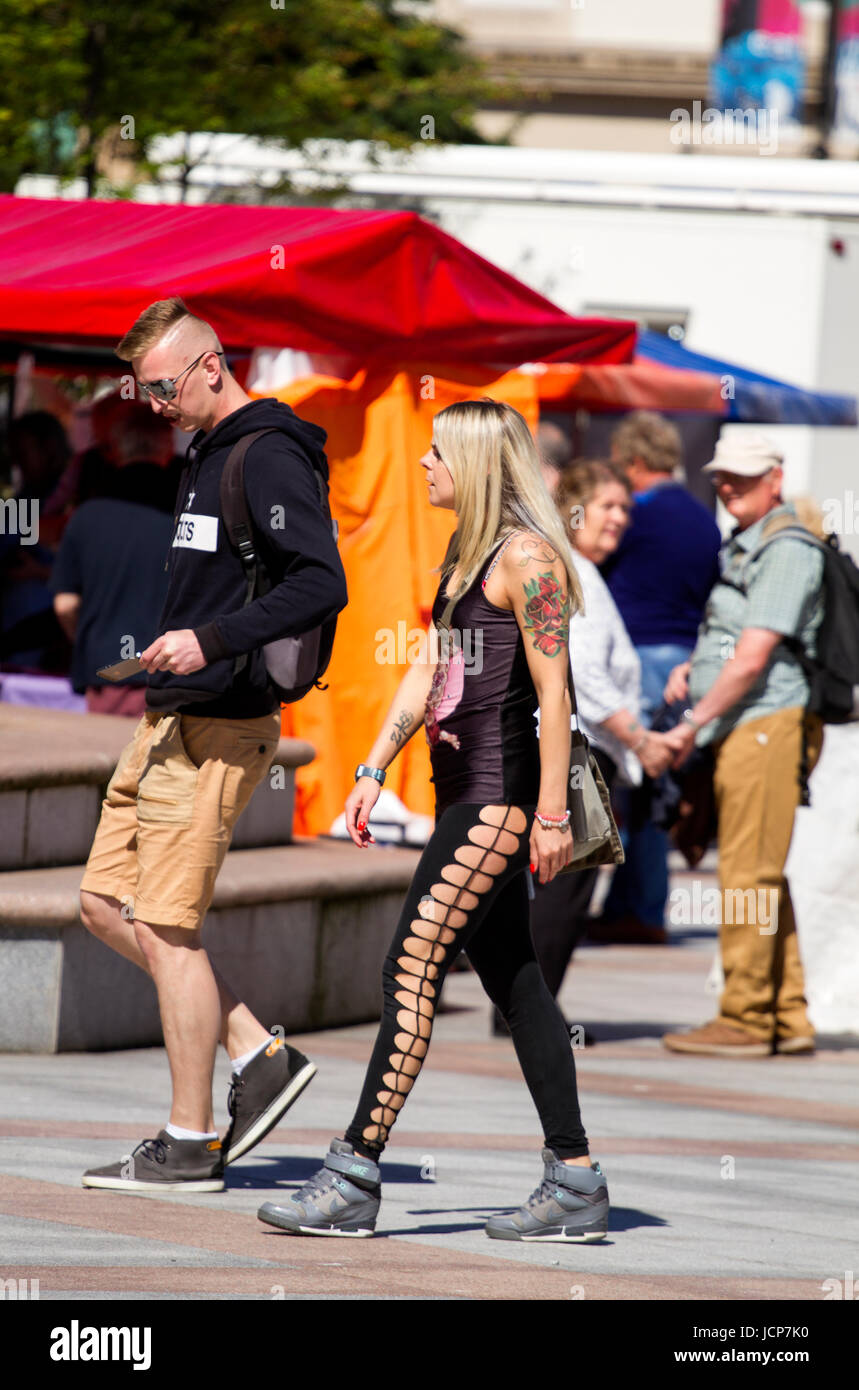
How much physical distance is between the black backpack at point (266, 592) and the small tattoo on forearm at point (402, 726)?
0.21 meters

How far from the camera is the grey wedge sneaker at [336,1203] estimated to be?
15.0 feet

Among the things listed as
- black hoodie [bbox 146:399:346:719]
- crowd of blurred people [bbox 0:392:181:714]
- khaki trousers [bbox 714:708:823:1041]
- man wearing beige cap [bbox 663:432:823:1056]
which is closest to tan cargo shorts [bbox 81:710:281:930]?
black hoodie [bbox 146:399:346:719]

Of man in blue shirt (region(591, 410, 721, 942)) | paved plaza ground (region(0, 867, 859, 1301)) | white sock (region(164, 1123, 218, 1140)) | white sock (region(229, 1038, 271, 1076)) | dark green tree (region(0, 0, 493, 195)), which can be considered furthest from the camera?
dark green tree (region(0, 0, 493, 195))

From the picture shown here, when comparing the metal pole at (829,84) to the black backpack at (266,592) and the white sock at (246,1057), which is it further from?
the white sock at (246,1057)

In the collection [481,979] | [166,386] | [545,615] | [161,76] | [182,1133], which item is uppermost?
[161,76]

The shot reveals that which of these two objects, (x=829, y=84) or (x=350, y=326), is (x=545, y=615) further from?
(x=829, y=84)

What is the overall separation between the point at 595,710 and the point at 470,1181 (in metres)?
2.40

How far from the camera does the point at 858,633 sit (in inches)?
294

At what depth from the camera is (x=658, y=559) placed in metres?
9.47

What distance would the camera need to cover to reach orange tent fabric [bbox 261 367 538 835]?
914 centimetres

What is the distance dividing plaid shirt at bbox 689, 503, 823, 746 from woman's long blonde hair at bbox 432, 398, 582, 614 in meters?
2.74

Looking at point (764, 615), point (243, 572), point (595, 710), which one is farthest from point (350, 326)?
point (243, 572)

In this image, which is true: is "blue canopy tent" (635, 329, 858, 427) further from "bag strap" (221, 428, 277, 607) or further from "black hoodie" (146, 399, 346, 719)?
"bag strap" (221, 428, 277, 607)
